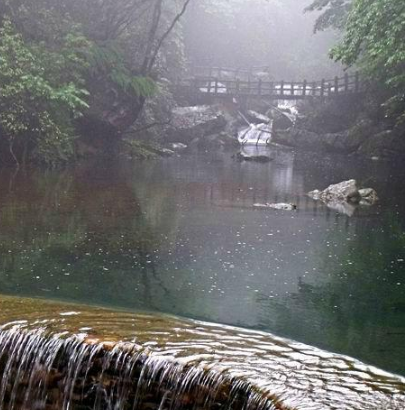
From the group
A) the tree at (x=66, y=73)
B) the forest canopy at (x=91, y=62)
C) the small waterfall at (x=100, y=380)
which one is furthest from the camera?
the tree at (x=66, y=73)

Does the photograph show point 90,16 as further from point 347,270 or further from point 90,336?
point 90,336

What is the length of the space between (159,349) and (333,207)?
10269 millimetres

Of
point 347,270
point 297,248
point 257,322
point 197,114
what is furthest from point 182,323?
point 197,114

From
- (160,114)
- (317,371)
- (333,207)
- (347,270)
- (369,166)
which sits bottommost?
(317,371)

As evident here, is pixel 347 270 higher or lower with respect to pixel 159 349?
higher

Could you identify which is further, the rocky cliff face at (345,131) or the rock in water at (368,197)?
the rocky cliff face at (345,131)

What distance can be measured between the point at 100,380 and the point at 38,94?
50.7ft

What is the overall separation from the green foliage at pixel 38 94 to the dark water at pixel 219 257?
333cm

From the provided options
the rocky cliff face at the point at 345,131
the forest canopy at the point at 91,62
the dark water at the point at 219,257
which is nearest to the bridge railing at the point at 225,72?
the rocky cliff face at the point at 345,131

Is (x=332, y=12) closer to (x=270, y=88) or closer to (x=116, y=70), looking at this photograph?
(x=270, y=88)

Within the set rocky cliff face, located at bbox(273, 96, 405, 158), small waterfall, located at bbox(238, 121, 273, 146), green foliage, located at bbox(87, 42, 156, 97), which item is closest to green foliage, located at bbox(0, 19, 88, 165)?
green foliage, located at bbox(87, 42, 156, 97)

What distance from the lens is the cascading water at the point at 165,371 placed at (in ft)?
15.9

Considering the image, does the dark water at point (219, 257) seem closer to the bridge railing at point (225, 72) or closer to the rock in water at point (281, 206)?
the rock in water at point (281, 206)

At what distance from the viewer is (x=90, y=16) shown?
25.4 m
